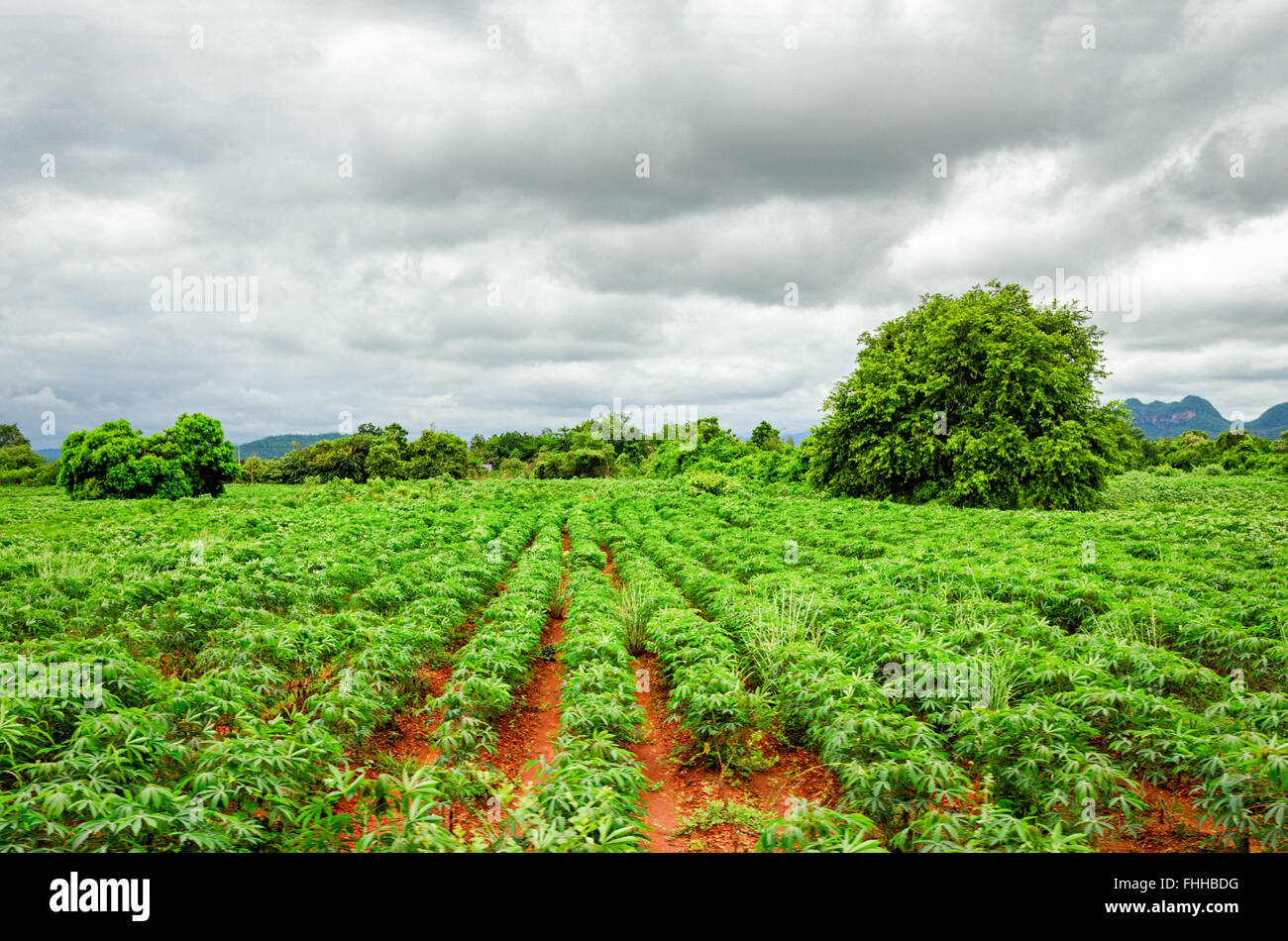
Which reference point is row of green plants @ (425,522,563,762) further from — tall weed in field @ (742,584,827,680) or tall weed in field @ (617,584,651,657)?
tall weed in field @ (742,584,827,680)

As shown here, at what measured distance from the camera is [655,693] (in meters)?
7.63

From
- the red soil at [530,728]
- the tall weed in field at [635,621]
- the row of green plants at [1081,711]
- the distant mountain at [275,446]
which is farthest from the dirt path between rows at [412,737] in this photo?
the distant mountain at [275,446]

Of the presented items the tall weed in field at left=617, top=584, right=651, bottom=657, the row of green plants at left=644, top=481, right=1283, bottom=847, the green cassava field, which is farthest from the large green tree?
the tall weed in field at left=617, top=584, right=651, bottom=657

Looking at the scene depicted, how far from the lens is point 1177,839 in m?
4.17

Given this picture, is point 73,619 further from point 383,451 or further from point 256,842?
point 383,451

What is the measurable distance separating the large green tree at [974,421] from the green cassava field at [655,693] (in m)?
9.93

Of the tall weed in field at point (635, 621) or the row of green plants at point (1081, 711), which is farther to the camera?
the tall weed in field at point (635, 621)

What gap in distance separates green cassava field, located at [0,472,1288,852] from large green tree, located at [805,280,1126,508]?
9.93 metres

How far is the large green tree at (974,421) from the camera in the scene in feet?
76.1

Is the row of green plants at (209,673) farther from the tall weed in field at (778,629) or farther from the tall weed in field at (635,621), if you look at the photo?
the tall weed in field at (778,629)

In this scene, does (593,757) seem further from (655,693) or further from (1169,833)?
(1169,833)
